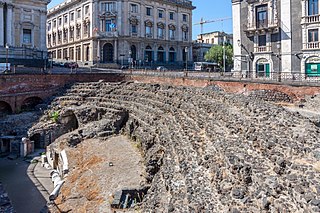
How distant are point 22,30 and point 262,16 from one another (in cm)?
3601

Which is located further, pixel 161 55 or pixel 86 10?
pixel 161 55

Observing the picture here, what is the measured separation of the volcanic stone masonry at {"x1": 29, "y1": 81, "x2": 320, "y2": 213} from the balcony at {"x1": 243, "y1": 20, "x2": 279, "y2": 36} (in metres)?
15.5

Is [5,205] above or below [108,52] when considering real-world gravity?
below

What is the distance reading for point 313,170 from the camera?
7973 mm

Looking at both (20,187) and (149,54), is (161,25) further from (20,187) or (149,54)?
(20,187)

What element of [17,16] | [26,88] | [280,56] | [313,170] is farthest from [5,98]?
[313,170]

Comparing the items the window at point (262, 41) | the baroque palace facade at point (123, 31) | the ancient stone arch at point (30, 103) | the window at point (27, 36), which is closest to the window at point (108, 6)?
the baroque palace facade at point (123, 31)

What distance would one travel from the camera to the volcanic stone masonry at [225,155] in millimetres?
8023

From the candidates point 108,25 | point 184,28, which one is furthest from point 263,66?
point 184,28

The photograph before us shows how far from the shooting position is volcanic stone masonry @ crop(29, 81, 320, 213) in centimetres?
802

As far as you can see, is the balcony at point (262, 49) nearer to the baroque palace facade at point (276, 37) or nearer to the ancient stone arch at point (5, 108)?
the baroque palace facade at point (276, 37)

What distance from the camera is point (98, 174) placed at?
1678 centimetres

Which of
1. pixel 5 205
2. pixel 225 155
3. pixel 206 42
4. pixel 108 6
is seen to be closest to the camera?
pixel 225 155

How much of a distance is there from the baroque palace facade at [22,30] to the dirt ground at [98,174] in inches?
1080
